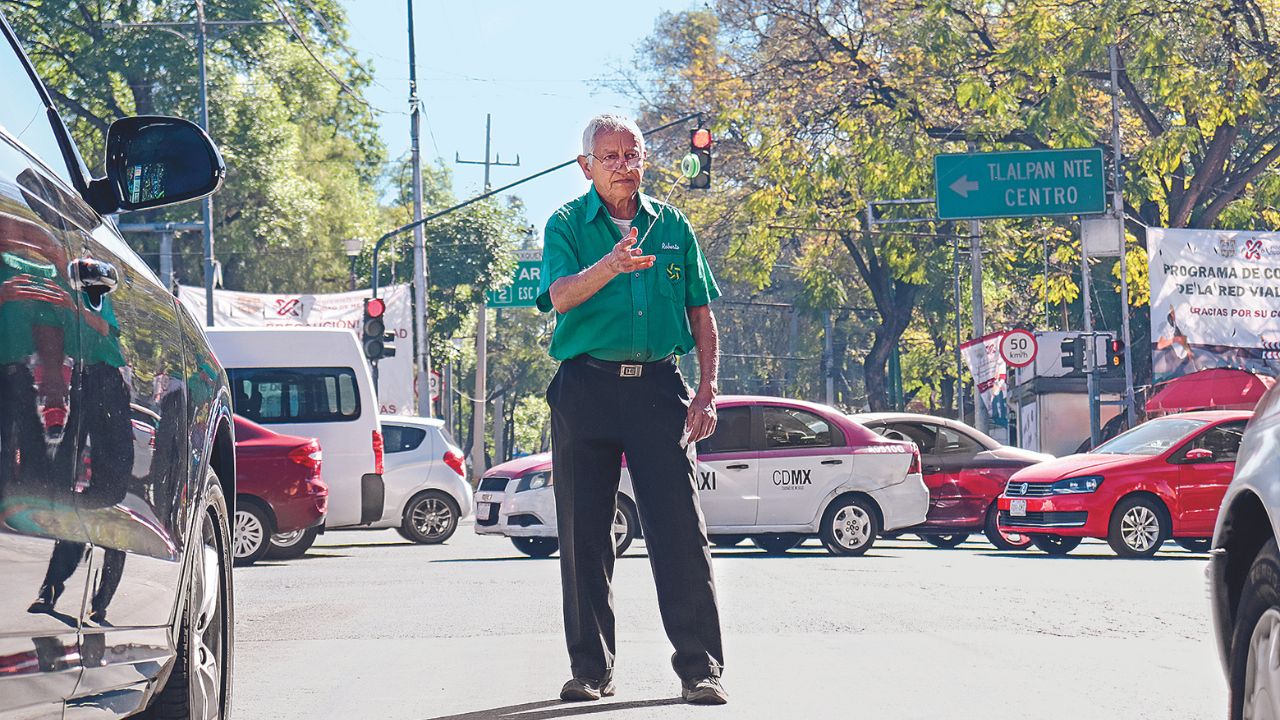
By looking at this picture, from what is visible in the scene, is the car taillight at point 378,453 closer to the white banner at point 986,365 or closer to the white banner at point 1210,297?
the white banner at point 1210,297

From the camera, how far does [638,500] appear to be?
5871 millimetres

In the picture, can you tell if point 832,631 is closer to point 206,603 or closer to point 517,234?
point 206,603

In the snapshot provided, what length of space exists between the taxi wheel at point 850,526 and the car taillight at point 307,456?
472cm

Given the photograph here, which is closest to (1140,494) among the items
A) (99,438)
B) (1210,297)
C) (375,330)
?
(1210,297)

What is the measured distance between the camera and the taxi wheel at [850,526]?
16.6 metres

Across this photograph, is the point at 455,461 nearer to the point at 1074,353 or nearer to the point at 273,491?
the point at 273,491

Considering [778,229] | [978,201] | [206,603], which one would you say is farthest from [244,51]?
[206,603]

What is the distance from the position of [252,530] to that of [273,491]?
1.24 ft

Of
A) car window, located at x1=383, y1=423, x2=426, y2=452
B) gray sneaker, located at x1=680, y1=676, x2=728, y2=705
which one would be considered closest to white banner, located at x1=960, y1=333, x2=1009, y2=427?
car window, located at x1=383, y1=423, x2=426, y2=452

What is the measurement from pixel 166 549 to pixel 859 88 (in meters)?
28.6

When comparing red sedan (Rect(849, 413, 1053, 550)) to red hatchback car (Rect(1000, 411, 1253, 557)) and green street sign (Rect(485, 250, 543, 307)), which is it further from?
green street sign (Rect(485, 250, 543, 307))

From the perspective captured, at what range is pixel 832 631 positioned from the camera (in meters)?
8.39

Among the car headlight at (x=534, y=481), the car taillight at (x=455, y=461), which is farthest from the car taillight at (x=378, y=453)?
the car taillight at (x=455, y=461)

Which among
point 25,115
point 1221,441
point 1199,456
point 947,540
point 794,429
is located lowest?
point 947,540
